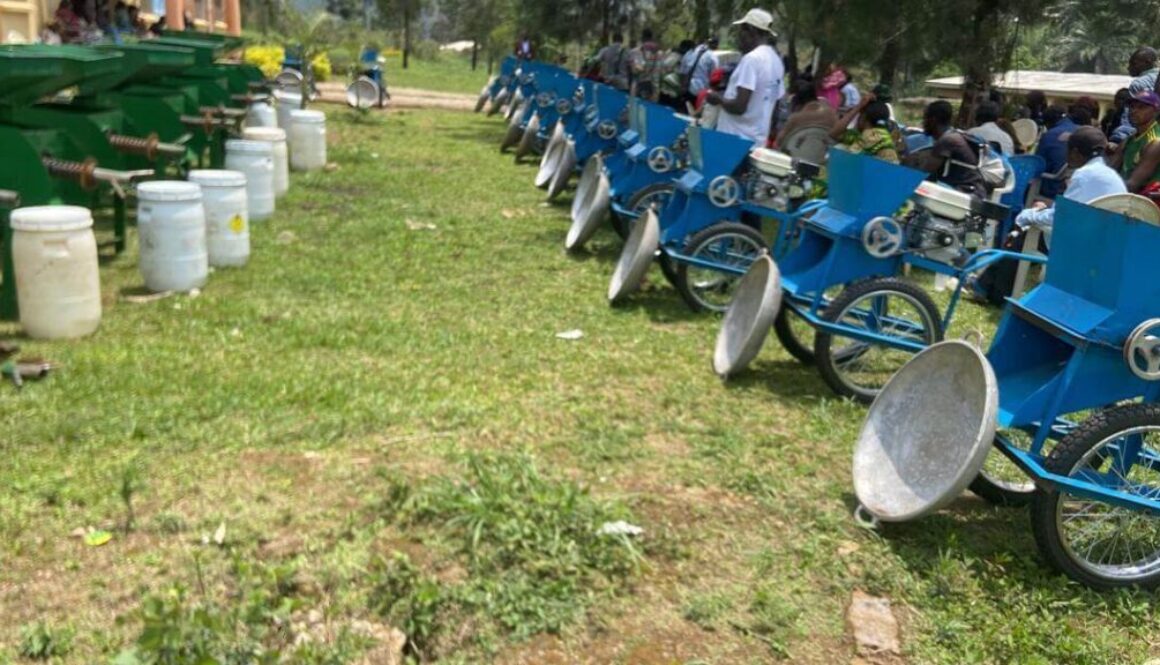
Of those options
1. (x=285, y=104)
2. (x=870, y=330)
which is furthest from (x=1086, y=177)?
(x=285, y=104)

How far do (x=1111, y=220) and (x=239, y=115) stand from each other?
294 inches

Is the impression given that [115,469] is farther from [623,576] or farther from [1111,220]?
[1111,220]

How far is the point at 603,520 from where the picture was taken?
11.3 ft

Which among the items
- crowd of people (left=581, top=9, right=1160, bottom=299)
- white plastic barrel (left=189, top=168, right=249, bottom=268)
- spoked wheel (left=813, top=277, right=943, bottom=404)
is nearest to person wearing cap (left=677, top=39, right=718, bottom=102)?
crowd of people (left=581, top=9, right=1160, bottom=299)

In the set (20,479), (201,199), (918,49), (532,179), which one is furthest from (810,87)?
(20,479)

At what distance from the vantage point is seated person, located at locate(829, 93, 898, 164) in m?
7.69

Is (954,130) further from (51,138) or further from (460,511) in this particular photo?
(51,138)

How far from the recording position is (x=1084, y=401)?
3512 millimetres

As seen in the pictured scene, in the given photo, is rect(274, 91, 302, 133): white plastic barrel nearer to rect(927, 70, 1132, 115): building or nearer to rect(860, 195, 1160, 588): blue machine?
rect(860, 195, 1160, 588): blue machine

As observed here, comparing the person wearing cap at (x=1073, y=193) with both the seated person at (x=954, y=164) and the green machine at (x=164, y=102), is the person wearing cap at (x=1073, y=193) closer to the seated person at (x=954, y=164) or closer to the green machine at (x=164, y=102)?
the seated person at (x=954, y=164)

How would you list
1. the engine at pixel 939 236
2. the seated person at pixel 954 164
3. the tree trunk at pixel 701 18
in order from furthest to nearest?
1. the tree trunk at pixel 701 18
2. the seated person at pixel 954 164
3. the engine at pixel 939 236

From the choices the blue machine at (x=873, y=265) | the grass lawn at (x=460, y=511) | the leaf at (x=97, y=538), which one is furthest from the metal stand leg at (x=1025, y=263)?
the leaf at (x=97, y=538)

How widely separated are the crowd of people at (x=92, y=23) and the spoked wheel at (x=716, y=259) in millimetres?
8767

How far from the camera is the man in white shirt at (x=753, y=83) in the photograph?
7.09 m
